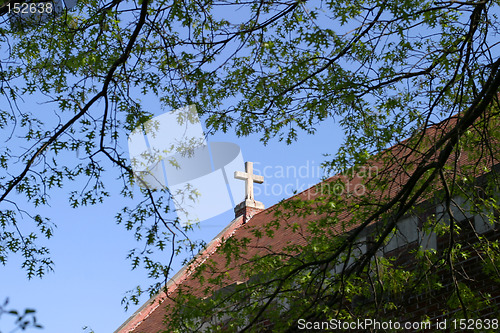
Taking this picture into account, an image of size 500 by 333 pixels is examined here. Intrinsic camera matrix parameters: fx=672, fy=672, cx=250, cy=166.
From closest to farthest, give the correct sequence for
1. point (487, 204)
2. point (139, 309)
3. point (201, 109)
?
point (487, 204)
point (201, 109)
point (139, 309)

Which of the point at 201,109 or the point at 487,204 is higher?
the point at 201,109

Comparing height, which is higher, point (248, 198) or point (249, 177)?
point (249, 177)

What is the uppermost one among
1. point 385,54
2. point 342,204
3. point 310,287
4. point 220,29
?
point 220,29

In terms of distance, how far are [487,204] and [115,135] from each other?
14.5ft

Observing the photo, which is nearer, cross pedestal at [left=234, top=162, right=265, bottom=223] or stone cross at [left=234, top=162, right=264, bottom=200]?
cross pedestal at [left=234, top=162, right=265, bottom=223]

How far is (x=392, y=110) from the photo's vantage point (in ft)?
26.2

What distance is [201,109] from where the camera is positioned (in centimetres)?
839

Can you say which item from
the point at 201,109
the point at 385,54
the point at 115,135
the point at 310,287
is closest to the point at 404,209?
the point at 310,287

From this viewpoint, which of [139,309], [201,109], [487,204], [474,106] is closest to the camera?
[474,106]

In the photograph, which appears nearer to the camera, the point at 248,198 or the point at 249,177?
the point at 248,198

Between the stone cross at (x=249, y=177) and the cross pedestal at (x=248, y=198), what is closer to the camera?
the cross pedestal at (x=248, y=198)

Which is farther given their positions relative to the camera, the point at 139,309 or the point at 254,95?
the point at 139,309

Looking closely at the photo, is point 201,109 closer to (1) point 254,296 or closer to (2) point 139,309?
(1) point 254,296

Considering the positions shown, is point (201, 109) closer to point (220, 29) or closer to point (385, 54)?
point (220, 29)
